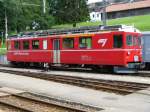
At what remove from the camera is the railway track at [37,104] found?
13.7 m

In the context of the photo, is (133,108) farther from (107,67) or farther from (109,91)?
(107,67)

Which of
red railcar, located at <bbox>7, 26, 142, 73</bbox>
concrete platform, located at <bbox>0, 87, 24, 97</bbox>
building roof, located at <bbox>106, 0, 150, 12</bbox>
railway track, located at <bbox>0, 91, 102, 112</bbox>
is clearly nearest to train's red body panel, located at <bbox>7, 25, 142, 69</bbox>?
red railcar, located at <bbox>7, 26, 142, 73</bbox>

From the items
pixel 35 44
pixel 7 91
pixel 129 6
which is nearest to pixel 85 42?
pixel 35 44

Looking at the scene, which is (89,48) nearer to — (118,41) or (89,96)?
(118,41)

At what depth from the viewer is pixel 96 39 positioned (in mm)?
26938

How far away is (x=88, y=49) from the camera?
27547 mm

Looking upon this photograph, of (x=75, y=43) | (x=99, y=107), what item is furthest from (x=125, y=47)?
(x=99, y=107)

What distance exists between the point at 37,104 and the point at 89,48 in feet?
42.1

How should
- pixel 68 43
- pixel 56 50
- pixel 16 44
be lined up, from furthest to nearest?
pixel 16 44 → pixel 56 50 → pixel 68 43

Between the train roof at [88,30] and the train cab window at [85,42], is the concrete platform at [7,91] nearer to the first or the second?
the train roof at [88,30]

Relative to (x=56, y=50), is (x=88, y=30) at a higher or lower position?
higher

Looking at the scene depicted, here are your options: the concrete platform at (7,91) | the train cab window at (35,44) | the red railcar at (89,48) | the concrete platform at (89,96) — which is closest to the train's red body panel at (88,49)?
the red railcar at (89,48)

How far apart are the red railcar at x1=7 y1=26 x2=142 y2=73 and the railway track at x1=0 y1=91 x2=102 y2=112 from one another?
9.83 m

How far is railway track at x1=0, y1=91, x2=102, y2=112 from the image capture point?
13711mm
